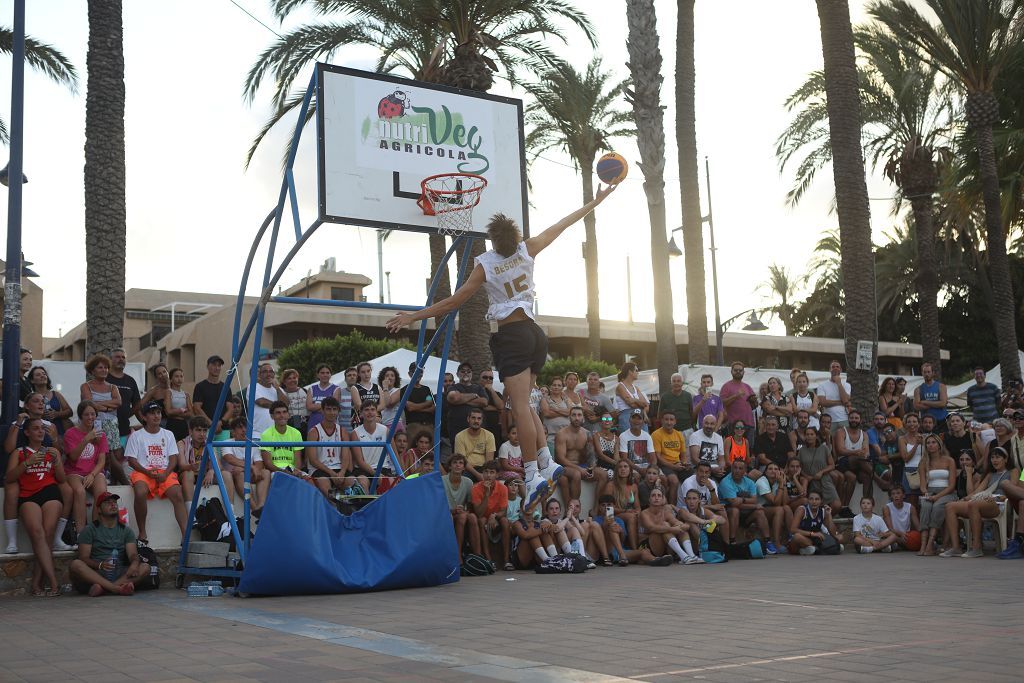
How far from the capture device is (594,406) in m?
14.5

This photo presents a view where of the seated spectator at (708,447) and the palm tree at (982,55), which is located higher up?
the palm tree at (982,55)

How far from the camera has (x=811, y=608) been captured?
8102 millimetres

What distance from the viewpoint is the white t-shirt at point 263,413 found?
42.9 feet

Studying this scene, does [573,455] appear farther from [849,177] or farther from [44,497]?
[849,177]

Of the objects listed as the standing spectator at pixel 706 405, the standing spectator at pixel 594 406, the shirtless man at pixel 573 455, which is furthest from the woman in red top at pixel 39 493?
the standing spectator at pixel 706 405

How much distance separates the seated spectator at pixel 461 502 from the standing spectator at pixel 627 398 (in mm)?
2472

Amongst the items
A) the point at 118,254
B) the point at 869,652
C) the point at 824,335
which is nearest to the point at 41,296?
the point at 118,254

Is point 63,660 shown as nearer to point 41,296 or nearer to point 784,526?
point 784,526

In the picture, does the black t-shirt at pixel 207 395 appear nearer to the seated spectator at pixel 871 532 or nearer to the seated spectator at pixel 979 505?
the seated spectator at pixel 871 532

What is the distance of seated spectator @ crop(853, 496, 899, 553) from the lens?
15188 mm

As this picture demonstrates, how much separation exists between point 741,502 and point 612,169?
7.99 m

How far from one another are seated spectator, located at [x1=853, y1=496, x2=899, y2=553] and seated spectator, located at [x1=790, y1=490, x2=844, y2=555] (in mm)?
301

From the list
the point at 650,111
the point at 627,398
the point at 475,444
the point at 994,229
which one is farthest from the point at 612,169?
the point at 994,229

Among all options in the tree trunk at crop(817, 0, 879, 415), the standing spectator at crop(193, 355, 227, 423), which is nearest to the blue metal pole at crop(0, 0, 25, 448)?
the standing spectator at crop(193, 355, 227, 423)
